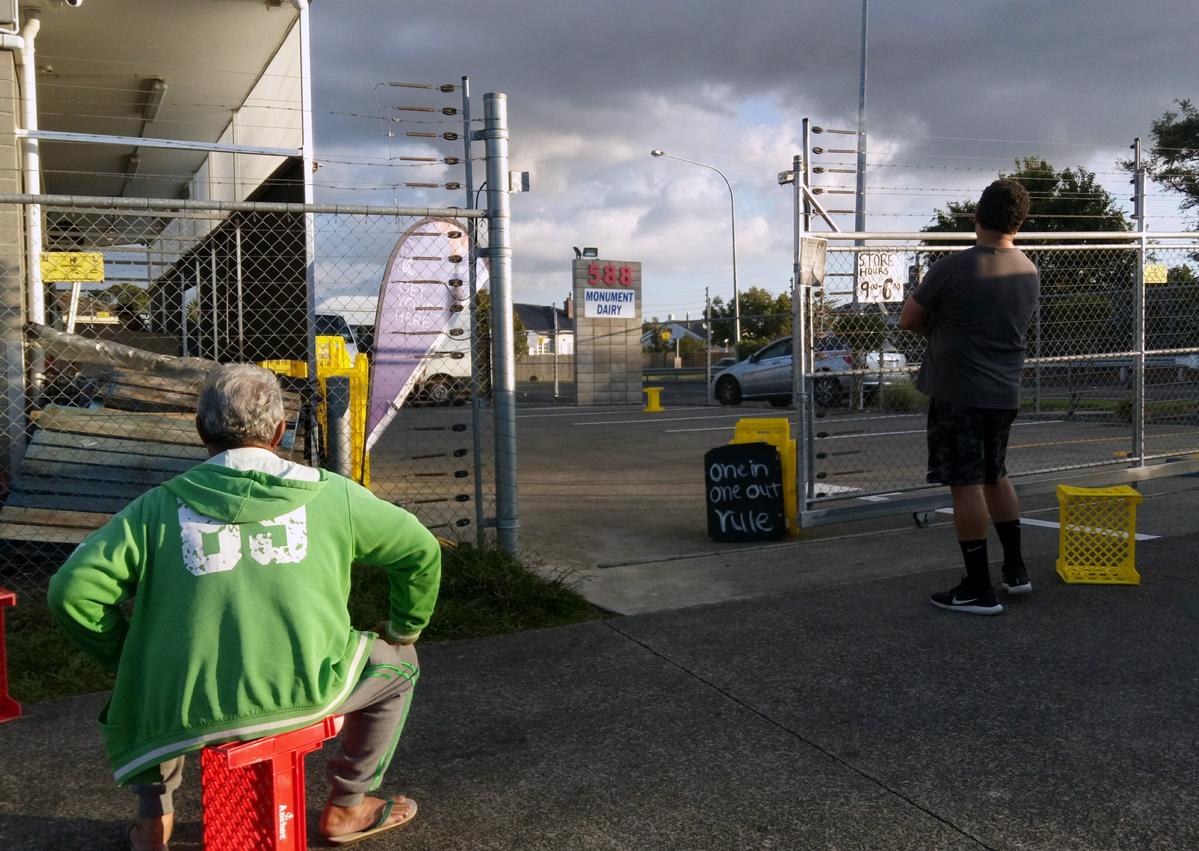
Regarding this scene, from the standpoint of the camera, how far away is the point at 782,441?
6.78m

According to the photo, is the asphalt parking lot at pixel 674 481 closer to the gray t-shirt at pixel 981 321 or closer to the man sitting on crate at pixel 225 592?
the gray t-shirt at pixel 981 321

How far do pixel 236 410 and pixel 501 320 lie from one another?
315cm

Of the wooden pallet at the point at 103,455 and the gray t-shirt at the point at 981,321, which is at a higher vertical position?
the gray t-shirt at the point at 981,321

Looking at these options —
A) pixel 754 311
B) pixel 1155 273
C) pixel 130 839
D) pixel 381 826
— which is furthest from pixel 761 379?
pixel 754 311

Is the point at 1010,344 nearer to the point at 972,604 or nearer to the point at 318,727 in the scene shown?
the point at 972,604

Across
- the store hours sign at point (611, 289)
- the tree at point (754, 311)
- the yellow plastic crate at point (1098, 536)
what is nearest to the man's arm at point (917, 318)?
the yellow plastic crate at point (1098, 536)

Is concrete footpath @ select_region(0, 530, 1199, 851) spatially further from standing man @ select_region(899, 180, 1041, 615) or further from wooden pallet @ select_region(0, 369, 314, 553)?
wooden pallet @ select_region(0, 369, 314, 553)

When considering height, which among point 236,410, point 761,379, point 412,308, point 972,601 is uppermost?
point 412,308

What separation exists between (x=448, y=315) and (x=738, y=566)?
2192 millimetres

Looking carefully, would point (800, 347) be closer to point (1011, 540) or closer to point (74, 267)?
point (1011, 540)

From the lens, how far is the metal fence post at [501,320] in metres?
5.17

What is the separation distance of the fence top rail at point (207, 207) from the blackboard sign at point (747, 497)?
2.31 meters

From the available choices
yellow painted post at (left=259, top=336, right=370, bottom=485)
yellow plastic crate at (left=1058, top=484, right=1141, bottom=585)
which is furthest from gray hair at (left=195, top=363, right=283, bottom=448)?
yellow plastic crate at (left=1058, top=484, right=1141, bottom=585)

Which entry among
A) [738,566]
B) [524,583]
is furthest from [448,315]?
[738,566]
